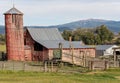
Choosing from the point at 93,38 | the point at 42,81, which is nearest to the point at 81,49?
the point at 42,81

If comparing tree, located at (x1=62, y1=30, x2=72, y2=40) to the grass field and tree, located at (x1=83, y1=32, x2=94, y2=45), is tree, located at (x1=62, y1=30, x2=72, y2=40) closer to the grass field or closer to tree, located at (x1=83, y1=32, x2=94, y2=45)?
tree, located at (x1=83, y1=32, x2=94, y2=45)

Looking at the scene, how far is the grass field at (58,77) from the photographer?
37.7 meters

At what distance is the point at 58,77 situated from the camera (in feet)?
136

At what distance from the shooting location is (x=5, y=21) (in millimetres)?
74312

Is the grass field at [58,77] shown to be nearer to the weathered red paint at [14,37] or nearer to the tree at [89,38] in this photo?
the weathered red paint at [14,37]

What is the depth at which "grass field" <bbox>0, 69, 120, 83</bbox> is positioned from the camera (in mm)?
37684

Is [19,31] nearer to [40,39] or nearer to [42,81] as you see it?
[40,39]

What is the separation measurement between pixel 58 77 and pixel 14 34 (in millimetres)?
33867

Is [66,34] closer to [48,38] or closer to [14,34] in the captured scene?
[48,38]

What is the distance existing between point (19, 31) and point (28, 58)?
190 inches

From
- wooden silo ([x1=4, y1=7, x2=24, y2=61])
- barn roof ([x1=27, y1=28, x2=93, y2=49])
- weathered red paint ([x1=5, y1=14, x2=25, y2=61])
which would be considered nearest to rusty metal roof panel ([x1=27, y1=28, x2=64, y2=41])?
barn roof ([x1=27, y1=28, x2=93, y2=49])

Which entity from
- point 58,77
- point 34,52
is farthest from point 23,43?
point 58,77

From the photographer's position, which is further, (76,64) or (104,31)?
(104,31)

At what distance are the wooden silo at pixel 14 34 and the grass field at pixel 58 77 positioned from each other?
86.7ft
